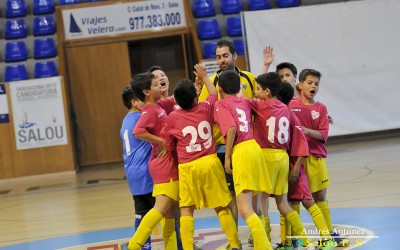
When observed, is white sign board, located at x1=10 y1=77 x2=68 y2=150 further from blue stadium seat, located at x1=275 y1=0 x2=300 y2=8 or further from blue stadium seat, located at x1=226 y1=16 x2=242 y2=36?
blue stadium seat, located at x1=275 y1=0 x2=300 y2=8

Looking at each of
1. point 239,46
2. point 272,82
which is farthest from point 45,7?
point 272,82

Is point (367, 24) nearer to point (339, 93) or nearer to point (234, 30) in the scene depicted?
point (339, 93)

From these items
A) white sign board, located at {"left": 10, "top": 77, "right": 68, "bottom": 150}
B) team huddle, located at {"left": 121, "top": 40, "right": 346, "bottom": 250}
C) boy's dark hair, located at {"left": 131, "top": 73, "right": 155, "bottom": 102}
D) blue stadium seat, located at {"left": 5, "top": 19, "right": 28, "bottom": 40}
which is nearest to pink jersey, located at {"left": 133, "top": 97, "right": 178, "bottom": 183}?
team huddle, located at {"left": 121, "top": 40, "right": 346, "bottom": 250}

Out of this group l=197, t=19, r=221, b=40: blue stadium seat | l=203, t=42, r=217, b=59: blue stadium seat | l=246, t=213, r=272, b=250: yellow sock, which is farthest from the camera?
l=197, t=19, r=221, b=40: blue stadium seat

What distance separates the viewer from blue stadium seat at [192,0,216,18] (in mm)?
15523

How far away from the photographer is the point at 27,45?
15562 millimetres

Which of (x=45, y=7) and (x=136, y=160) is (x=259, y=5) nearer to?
(x=45, y=7)

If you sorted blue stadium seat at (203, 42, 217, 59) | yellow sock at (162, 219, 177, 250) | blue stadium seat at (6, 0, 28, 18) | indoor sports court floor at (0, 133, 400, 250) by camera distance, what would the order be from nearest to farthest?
1. yellow sock at (162, 219, 177, 250)
2. indoor sports court floor at (0, 133, 400, 250)
3. blue stadium seat at (203, 42, 217, 59)
4. blue stadium seat at (6, 0, 28, 18)

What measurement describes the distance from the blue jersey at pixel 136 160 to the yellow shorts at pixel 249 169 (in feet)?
3.08

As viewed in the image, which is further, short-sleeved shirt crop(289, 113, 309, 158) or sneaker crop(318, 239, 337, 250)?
short-sleeved shirt crop(289, 113, 309, 158)

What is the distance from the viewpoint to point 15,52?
15.1 metres

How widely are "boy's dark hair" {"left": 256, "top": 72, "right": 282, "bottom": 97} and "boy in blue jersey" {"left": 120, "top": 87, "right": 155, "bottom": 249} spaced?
118 cm

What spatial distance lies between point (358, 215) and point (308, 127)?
1416mm

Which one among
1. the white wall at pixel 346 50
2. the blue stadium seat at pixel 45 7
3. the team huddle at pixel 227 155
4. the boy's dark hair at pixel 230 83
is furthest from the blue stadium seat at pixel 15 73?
the boy's dark hair at pixel 230 83
